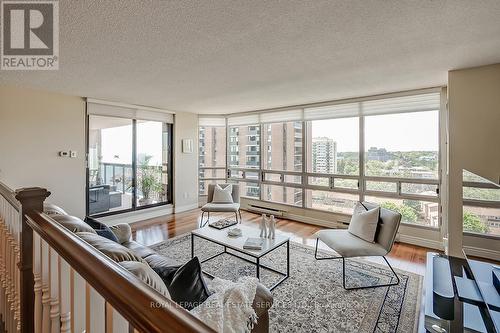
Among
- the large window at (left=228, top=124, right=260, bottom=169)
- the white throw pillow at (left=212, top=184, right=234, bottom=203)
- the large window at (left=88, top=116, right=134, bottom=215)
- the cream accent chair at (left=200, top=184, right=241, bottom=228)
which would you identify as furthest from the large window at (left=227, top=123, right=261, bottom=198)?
the large window at (left=88, top=116, right=134, bottom=215)

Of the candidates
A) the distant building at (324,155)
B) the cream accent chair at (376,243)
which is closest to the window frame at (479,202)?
the cream accent chair at (376,243)

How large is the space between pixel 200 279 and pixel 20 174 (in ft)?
12.2

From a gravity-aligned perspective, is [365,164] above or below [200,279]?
above

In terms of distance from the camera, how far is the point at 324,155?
4668 mm

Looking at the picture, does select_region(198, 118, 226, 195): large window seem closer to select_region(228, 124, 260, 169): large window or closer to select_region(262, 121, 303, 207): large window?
select_region(228, 124, 260, 169): large window

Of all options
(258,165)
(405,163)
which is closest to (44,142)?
(258,165)

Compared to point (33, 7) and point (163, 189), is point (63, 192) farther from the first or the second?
point (33, 7)

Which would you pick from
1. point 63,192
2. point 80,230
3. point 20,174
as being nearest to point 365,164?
point 80,230

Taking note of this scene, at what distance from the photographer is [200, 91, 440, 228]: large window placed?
3660 mm

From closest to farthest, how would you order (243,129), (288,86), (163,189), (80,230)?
(80,230) < (288,86) < (163,189) < (243,129)

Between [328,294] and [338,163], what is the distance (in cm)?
266

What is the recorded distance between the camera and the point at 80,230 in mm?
1723

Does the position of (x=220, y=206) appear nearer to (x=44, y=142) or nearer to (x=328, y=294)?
(x=328, y=294)

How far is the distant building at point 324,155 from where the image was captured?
455 centimetres
